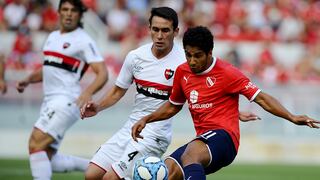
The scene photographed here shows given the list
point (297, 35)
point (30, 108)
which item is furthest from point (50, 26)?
point (297, 35)

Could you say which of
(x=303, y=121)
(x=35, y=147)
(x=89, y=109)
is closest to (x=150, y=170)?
(x=303, y=121)

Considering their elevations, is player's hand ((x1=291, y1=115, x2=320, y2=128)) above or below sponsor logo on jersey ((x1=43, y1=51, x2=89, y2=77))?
above

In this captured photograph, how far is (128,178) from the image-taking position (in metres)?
10.5

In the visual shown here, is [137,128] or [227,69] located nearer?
[227,69]

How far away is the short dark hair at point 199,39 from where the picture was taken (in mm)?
9367

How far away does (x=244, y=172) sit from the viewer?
1730 centimetres

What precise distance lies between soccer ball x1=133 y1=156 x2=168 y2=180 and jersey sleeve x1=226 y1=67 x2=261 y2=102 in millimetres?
1110

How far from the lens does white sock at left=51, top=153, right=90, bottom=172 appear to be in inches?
490

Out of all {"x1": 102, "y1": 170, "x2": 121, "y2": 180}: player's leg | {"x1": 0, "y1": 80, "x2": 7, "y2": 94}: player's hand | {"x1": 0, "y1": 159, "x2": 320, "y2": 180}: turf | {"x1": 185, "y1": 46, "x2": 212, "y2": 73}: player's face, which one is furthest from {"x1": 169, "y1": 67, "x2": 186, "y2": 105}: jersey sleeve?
{"x1": 0, "y1": 159, "x2": 320, "y2": 180}: turf

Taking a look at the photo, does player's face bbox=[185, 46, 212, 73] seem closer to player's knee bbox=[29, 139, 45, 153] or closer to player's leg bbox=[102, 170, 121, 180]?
player's leg bbox=[102, 170, 121, 180]

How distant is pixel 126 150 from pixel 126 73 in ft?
3.01

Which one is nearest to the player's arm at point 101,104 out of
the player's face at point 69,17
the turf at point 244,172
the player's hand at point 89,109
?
the player's hand at point 89,109

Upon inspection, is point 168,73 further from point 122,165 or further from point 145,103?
point 122,165

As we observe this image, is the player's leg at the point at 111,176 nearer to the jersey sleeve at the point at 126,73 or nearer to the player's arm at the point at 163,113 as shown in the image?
the player's arm at the point at 163,113
